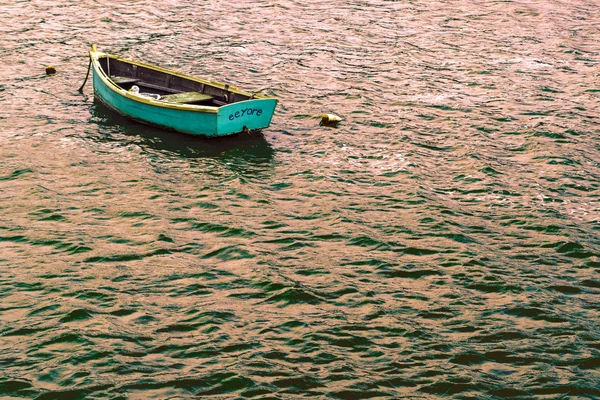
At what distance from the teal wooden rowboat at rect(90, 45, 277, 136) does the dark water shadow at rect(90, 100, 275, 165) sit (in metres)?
0.30

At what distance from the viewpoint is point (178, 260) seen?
57.6 feet

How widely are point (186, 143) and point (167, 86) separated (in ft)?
13.5

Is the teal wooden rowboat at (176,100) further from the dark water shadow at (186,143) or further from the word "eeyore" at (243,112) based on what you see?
the dark water shadow at (186,143)

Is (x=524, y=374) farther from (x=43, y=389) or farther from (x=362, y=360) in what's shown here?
(x=43, y=389)

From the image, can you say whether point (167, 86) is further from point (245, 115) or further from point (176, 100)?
point (245, 115)

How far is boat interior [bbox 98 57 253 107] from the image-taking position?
25547 mm

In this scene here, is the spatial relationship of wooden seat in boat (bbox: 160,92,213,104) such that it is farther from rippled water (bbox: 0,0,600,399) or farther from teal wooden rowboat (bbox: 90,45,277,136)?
rippled water (bbox: 0,0,600,399)

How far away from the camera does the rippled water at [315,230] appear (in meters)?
13.9

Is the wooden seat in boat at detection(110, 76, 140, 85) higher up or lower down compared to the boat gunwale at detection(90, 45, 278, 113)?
lower down

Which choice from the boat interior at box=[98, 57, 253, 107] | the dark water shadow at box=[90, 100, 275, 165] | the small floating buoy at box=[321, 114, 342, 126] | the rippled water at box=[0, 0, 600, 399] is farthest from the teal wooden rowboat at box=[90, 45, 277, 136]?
the small floating buoy at box=[321, 114, 342, 126]

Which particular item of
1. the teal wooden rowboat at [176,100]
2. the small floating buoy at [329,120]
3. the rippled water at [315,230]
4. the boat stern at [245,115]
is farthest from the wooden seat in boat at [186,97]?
the small floating buoy at [329,120]

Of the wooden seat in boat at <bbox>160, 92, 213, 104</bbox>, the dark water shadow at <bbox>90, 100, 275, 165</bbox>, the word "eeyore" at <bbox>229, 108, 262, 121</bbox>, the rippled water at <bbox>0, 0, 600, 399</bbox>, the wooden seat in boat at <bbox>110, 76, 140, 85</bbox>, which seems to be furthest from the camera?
the wooden seat in boat at <bbox>110, 76, 140, 85</bbox>

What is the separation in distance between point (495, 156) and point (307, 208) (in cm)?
668

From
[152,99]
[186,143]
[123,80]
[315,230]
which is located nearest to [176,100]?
[152,99]
